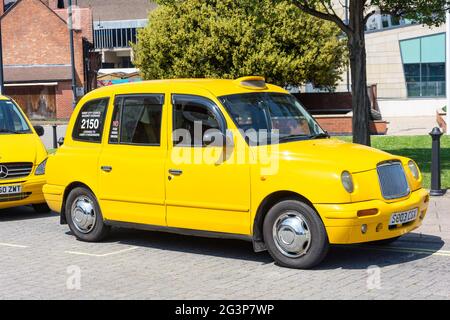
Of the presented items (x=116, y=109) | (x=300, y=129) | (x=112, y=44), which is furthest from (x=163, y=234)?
(x=112, y=44)

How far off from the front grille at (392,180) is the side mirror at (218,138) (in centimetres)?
→ 153

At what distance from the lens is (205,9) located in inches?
1192

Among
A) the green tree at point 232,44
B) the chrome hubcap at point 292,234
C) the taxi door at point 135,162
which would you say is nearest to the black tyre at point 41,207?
the taxi door at point 135,162

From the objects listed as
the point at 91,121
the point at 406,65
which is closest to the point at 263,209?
the point at 91,121

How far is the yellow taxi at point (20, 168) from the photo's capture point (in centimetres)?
1108

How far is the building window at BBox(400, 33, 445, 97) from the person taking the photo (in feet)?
170

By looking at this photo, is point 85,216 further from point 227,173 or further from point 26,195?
point 26,195

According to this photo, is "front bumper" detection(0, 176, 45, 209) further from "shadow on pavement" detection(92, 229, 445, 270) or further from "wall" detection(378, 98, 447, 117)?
"wall" detection(378, 98, 447, 117)

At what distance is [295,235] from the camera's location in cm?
728

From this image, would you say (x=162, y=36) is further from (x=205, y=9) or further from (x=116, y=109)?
(x=116, y=109)

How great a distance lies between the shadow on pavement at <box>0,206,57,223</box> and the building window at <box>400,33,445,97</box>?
1662 inches
